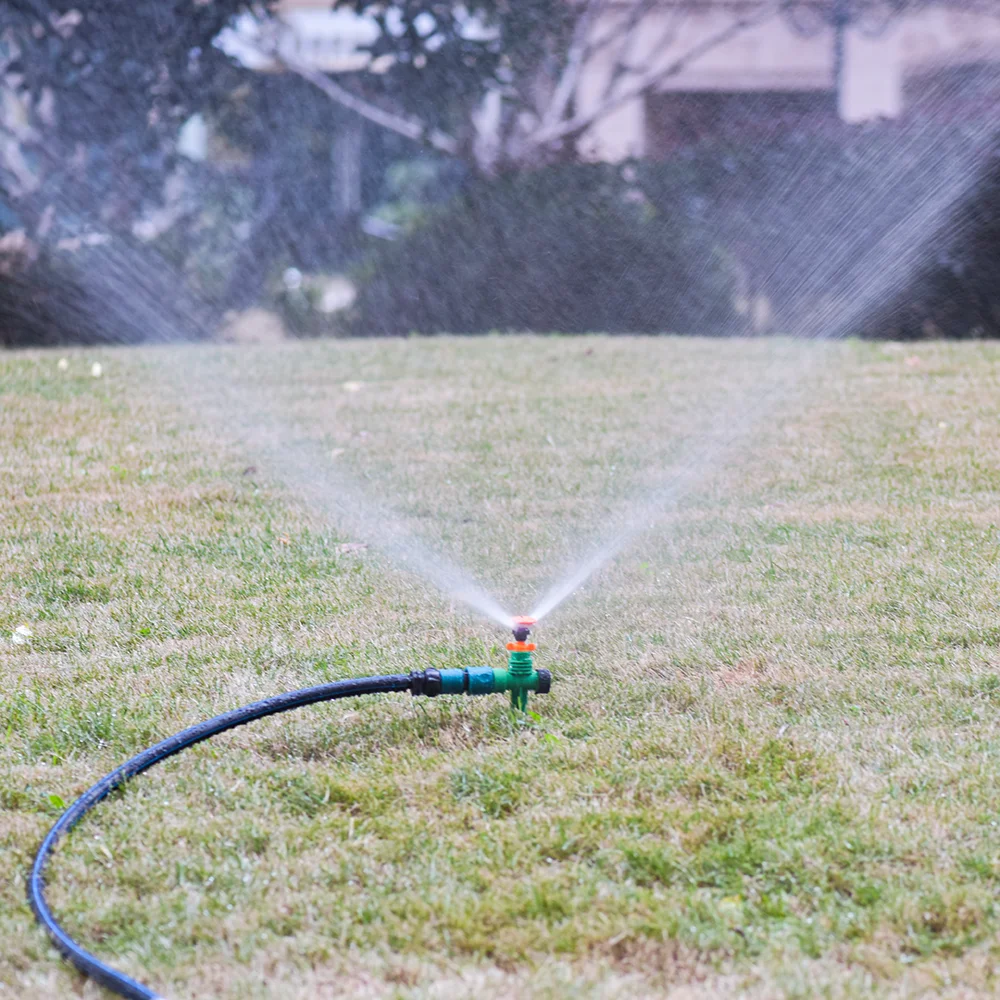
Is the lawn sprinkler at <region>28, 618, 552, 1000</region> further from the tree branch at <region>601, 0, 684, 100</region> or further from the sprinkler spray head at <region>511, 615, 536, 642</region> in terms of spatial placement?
the tree branch at <region>601, 0, 684, 100</region>

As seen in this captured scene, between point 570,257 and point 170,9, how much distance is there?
3.49 meters

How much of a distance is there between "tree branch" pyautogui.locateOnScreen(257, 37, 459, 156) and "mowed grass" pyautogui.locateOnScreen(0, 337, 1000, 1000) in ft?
17.8

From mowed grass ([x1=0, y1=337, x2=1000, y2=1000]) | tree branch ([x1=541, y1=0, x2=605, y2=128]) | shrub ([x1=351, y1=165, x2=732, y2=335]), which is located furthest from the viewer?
tree branch ([x1=541, y1=0, x2=605, y2=128])

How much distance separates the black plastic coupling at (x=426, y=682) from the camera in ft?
9.37

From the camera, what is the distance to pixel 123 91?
10.2 meters

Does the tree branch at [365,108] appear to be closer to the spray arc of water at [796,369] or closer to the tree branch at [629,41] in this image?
the tree branch at [629,41]

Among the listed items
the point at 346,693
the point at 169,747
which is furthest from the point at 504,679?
the point at 169,747

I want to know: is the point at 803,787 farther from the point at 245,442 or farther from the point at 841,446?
the point at 245,442

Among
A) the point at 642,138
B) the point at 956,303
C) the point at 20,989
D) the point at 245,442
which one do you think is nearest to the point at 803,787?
the point at 20,989

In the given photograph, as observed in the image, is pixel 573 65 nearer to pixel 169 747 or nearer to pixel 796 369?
pixel 796 369

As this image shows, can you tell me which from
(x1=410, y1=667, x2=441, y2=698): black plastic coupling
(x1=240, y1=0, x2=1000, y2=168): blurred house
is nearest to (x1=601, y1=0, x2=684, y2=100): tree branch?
(x1=240, y1=0, x2=1000, y2=168): blurred house

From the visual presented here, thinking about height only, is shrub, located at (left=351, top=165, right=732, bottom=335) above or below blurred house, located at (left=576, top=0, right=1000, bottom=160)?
below

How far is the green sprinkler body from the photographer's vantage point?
9.41ft

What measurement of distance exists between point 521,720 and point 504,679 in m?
0.11
